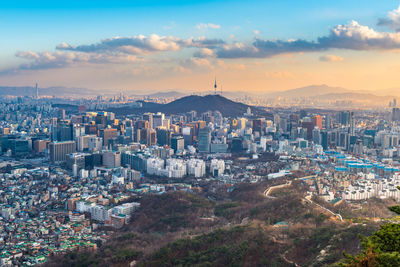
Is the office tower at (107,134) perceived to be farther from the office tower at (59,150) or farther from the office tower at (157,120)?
the office tower at (157,120)

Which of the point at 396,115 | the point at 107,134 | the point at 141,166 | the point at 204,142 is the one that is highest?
the point at 396,115

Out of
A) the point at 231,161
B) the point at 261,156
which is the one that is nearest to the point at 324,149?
the point at 261,156

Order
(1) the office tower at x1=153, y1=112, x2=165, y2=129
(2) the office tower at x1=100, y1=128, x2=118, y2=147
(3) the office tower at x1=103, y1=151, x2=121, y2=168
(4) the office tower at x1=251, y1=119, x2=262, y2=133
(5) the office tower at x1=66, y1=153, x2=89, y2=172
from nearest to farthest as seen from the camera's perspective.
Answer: (5) the office tower at x1=66, y1=153, x2=89, y2=172, (3) the office tower at x1=103, y1=151, x2=121, y2=168, (2) the office tower at x1=100, y1=128, x2=118, y2=147, (4) the office tower at x1=251, y1=119, x2=262, y2=133, (1) the office tower at x1=153, y1=112, x2=165, y2=129

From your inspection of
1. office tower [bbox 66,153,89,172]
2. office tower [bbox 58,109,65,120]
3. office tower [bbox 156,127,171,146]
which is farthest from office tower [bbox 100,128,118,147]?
office tower [bbox 58,109,65,120]

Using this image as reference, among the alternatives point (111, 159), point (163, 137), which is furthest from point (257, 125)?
point (111, 159)

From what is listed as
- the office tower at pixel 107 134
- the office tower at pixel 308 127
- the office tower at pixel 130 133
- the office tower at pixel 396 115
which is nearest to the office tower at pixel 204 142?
the office tower at pixel 130 133

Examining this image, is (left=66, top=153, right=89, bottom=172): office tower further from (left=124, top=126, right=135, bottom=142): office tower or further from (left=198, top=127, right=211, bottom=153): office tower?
(left=198, top=127, right=211, bottom=153): office tower

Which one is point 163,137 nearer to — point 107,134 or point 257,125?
point 107,134

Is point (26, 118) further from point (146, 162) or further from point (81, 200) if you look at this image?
point (81, 200)
